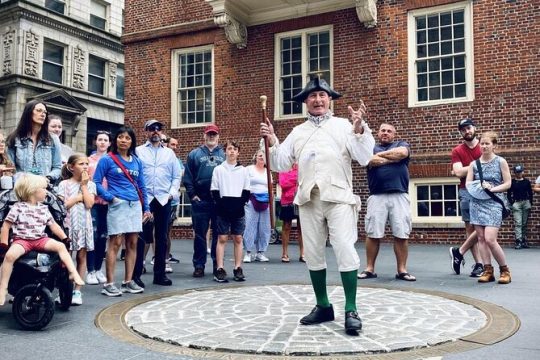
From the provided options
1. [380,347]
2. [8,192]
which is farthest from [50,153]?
[380,347]

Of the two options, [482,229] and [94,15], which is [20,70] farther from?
[482,229]

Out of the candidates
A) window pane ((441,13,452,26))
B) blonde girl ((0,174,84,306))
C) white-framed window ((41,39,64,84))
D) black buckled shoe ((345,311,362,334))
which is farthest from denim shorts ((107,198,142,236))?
white-framed window ((41,39,64,84))

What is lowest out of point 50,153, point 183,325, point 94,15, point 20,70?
point 183,325

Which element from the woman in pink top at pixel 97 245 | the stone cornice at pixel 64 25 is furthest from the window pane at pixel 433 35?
the stone cornice at pixel 64 25

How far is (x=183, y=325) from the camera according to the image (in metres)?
4.36

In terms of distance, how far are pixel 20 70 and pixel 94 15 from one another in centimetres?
664

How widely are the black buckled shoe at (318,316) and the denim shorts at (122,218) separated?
7.79 feet

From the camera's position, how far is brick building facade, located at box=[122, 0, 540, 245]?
11.6 m

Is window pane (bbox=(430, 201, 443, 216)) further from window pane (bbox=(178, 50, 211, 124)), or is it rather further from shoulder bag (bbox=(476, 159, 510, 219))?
window pane (bbox=(178, 50, 211, 124))

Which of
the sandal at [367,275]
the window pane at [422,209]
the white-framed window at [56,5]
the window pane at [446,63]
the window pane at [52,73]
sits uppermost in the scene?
the white-framed window at [56,5]

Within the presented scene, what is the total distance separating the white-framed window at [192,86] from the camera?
15.5 m

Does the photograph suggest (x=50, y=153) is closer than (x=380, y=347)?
No

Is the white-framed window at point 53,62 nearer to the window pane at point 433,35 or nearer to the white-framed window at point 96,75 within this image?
the white-framed window at point 96,75

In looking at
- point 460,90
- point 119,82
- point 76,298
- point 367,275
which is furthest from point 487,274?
point 119,82
